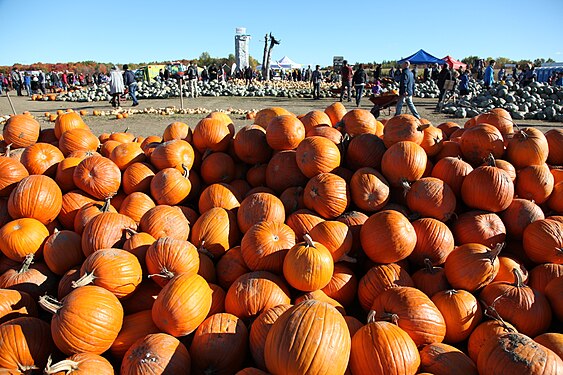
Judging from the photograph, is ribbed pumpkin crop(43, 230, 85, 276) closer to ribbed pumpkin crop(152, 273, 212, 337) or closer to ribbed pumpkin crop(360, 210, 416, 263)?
ribbed pumpkin crop(152, 273, 212, 337)

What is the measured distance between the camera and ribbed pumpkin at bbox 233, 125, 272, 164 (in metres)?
4.31

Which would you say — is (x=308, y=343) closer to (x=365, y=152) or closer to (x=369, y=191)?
(x=369, y=191)

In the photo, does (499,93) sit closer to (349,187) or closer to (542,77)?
(542,77)

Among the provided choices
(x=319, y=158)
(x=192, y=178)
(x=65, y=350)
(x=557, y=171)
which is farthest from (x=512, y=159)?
(x=65, y=350)

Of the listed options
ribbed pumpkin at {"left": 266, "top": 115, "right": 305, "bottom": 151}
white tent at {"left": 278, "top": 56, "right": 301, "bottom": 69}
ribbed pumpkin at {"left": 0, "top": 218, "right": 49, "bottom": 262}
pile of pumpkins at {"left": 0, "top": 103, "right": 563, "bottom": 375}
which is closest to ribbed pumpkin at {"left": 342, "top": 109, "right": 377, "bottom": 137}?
pile of pumpkins at {"left": 0, "top": 103, "right": 563, "bottom": 375}

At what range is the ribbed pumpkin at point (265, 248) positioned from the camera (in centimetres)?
290

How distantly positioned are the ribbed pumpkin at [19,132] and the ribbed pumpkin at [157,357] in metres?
3.75

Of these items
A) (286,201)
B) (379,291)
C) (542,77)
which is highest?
(542,77)

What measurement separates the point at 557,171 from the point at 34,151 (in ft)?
19.8

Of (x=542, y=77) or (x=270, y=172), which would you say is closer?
(x=270, y=172)

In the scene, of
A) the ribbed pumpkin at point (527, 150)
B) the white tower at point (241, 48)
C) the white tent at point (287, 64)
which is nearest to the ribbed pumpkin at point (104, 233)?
the ribbed pumpkin at point (527, 150)

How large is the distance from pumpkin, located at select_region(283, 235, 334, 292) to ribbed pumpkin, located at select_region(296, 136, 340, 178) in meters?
1.13

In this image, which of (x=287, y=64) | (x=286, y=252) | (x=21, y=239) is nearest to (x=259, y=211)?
(x=286, y=252)

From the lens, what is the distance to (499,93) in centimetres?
1950
